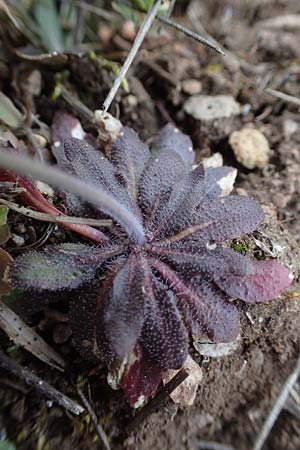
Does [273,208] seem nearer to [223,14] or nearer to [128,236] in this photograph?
[128,236]

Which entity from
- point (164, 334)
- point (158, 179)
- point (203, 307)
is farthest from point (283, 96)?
point (164, 334)

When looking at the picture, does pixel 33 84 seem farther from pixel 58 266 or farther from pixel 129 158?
pixel 58 266

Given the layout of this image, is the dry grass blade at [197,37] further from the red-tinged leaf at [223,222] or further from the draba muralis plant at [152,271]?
the red-tinged leaf at [223,222]

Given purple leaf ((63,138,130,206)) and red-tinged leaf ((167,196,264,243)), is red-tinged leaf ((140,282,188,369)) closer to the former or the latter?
red-tinged leaf ((167,196,264,243))

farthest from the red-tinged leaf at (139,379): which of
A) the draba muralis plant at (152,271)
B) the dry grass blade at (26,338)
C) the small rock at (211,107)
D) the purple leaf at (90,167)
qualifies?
the small rock at (211,107)

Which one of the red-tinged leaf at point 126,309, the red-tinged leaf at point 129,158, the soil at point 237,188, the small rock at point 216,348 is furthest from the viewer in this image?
the red-tinged leaf at point 129,158

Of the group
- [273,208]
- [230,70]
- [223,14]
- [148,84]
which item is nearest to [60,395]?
[273,208]
